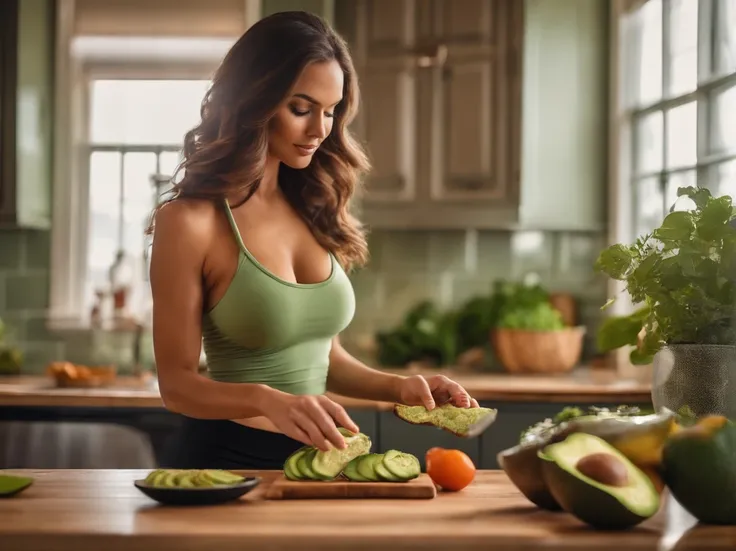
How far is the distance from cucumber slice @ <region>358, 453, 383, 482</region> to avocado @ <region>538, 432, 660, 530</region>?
12.3 inches

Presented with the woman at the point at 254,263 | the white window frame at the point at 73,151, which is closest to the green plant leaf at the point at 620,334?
the woman at the point at 254,263

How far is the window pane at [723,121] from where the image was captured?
334 cm

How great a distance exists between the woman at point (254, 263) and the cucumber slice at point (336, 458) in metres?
0.21

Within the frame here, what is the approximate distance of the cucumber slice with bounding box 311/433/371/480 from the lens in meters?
1.60

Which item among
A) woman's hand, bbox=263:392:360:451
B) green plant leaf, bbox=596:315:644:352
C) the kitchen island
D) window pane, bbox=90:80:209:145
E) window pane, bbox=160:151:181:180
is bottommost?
the kitchen island

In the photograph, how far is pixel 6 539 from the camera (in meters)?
1.30

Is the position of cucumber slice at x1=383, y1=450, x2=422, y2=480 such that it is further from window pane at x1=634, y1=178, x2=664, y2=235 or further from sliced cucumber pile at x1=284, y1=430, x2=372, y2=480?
window pane at x1=634, y1=178, x2=664, y2=235

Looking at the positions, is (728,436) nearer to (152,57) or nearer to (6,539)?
(6,539)

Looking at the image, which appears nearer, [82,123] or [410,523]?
[410,523]

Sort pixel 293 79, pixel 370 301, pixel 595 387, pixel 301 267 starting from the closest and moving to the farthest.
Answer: pixel 293 79 → pixel 301 267 → pixel 595 387 → pixel 370 301

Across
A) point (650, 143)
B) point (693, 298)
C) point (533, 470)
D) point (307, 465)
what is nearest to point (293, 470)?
point (307, 465)

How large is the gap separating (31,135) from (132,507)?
302 centimetres

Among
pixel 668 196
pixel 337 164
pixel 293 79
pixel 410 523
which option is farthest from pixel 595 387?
pixel 410 523

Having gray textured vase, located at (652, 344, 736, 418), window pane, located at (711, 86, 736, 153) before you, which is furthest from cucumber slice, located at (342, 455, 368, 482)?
window pane, located at (711, 86, 736, 153)
